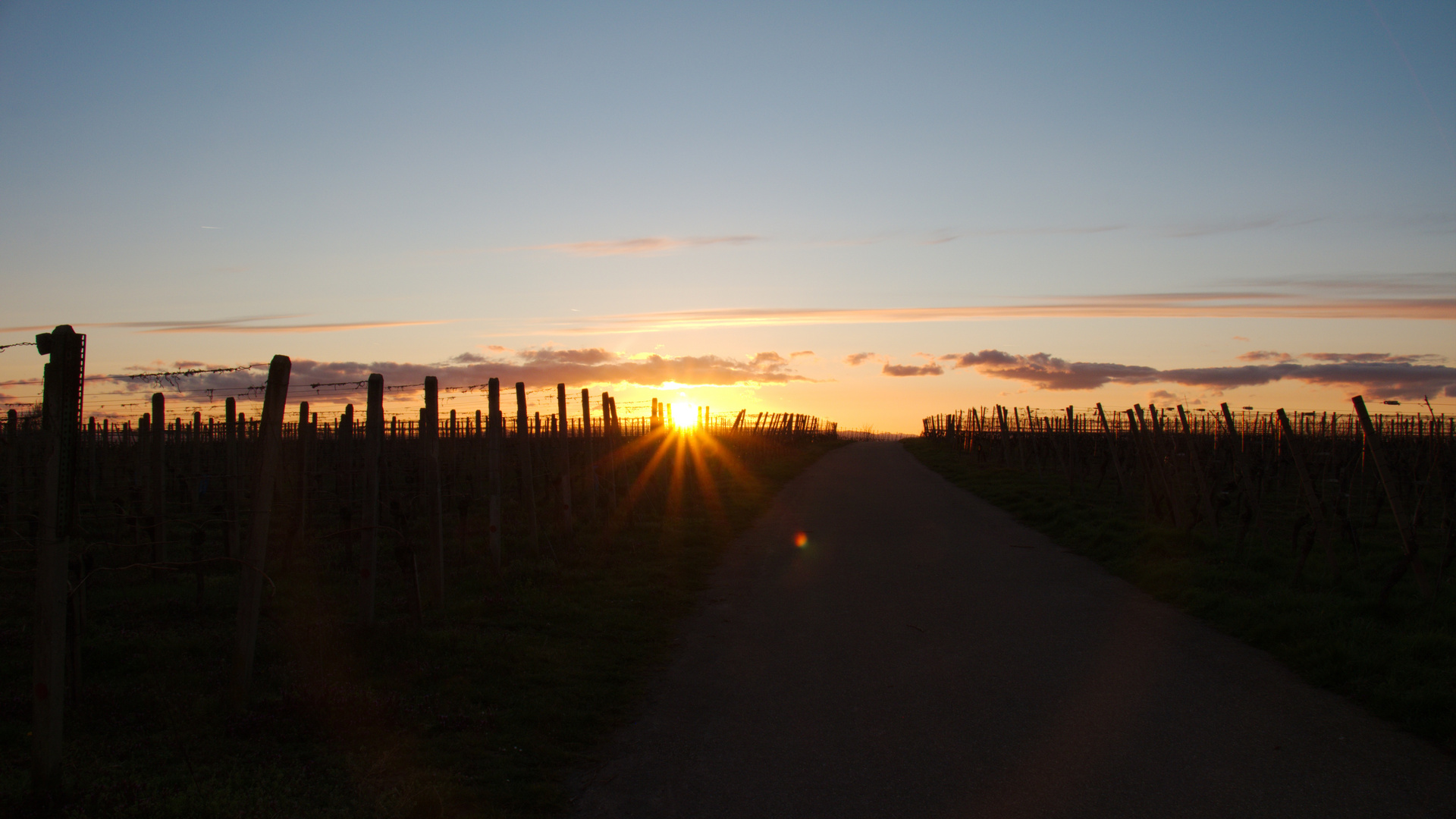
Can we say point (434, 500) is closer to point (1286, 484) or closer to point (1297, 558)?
point (1297, 558)

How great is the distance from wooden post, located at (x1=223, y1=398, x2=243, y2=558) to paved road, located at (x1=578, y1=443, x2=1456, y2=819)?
14.9 feet

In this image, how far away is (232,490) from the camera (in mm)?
A: 10203

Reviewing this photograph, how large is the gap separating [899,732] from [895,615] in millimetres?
3136

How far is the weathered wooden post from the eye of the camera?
3.73 m

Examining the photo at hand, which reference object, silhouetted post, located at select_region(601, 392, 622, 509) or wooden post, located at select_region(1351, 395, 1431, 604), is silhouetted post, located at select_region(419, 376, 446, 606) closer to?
silhouetted post, located at select_region(601, 392, 622, 509)

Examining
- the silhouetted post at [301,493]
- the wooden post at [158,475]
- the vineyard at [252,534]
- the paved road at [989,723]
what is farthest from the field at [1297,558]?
the wooden post at [158,475]

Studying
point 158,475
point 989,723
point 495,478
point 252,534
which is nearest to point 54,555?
point 252,534

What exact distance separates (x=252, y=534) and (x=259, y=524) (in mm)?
83

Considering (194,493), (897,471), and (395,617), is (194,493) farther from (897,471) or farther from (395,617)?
(897,471)

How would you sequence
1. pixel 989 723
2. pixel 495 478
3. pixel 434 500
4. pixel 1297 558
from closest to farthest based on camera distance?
pixel 989 723
pixel 434 500
pixel 495 478
pixel 1297 558

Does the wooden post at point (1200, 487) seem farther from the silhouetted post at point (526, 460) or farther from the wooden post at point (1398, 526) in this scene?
the silhouetted post at point (526, 460)

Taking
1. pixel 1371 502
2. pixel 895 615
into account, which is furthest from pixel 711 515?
pixel 1371 502

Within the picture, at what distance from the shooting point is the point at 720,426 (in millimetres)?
43219

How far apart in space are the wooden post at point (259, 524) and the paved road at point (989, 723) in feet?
7.73
